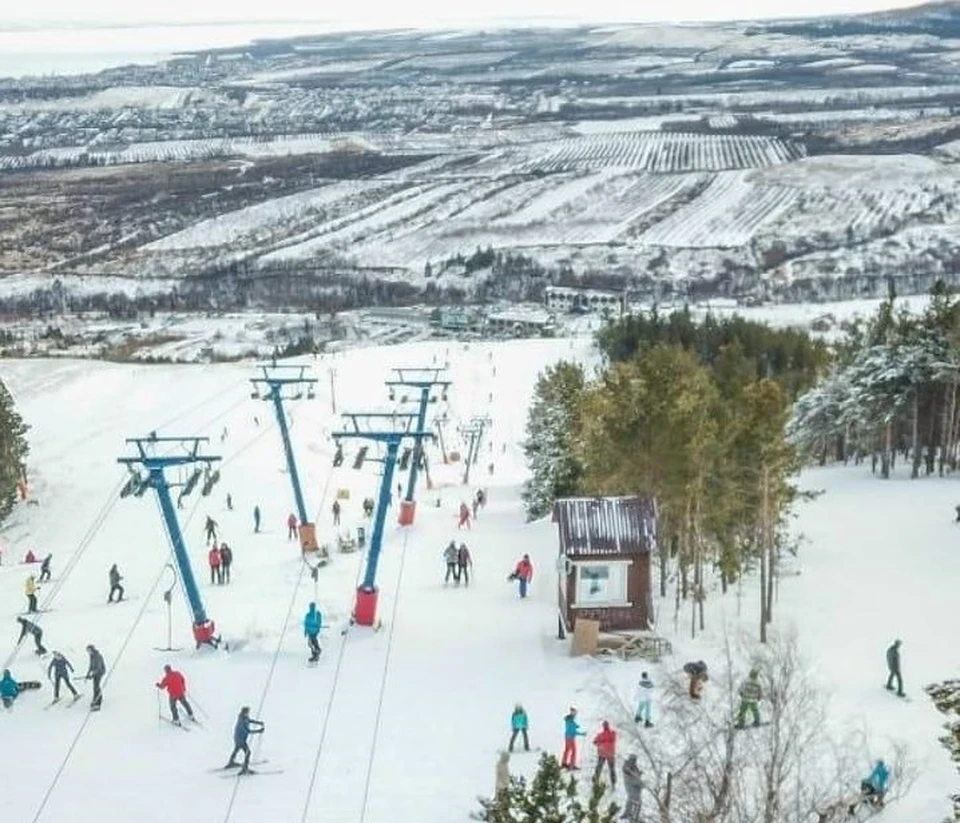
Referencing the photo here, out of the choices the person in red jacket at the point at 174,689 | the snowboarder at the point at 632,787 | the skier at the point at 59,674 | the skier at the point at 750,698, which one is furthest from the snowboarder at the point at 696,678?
the skier at the point at 59,674

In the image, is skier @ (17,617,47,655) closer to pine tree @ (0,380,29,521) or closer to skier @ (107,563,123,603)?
skier @ (107,563,123,603)

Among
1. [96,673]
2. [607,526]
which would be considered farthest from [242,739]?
[607,526]

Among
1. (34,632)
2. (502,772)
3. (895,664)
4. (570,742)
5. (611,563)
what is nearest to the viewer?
(502,772)

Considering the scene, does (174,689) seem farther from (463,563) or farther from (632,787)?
(463,563)

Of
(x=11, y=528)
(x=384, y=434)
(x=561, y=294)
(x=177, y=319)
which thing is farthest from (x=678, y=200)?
(x=384, y=434)

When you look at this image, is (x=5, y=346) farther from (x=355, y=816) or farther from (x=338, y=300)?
(x=355, y=816)
